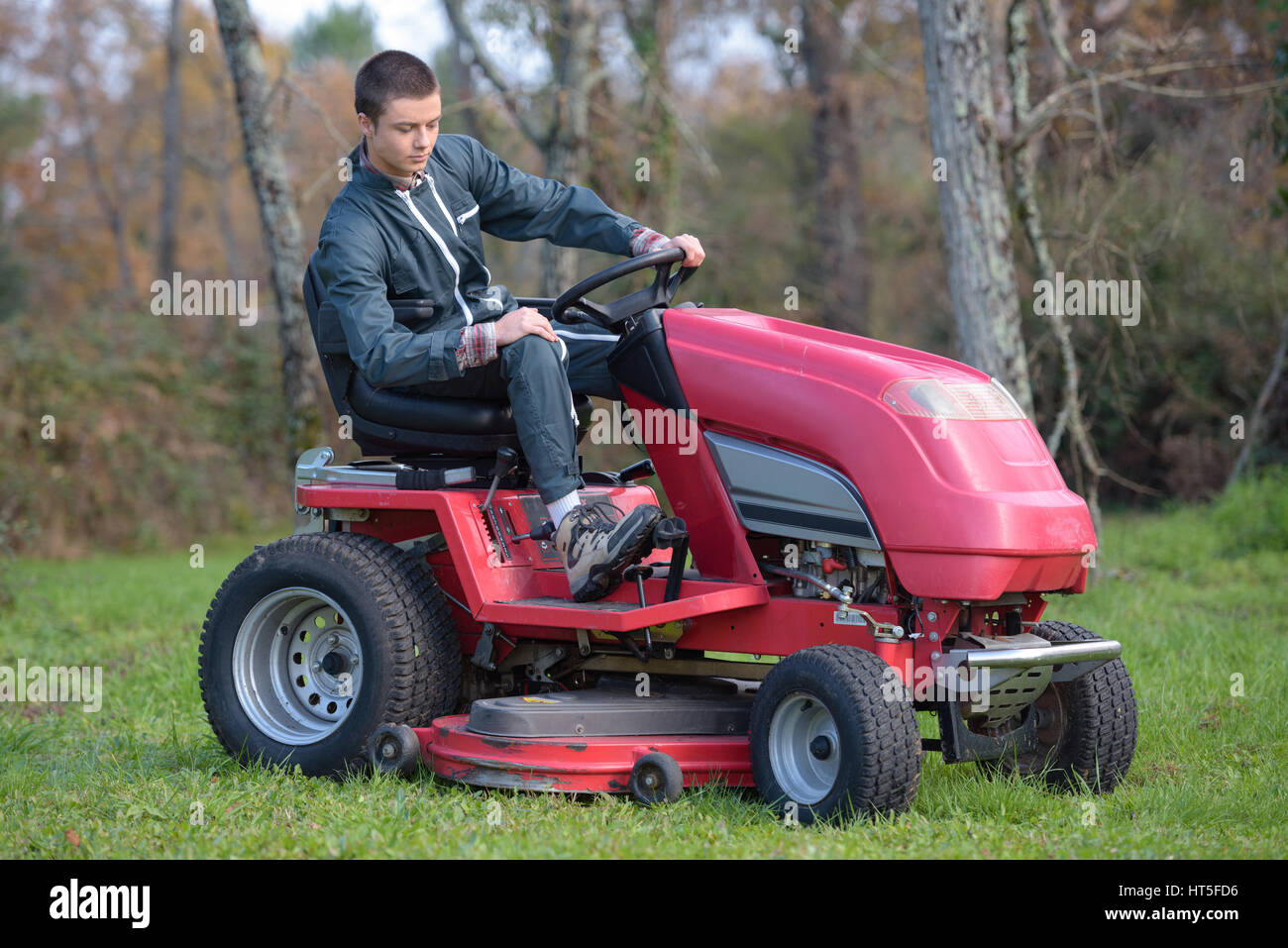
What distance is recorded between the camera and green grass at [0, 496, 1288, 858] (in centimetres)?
346

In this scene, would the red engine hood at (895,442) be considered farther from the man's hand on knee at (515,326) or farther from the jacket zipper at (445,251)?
the jacket zipper at (445,251)

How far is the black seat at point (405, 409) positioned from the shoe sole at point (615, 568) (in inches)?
21.9

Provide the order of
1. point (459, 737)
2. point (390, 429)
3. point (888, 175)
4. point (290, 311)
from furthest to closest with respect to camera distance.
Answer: point (888, 175), point (290, 311), point (390, 429), point (459, 737)

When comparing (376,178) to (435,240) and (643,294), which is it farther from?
(643,294)

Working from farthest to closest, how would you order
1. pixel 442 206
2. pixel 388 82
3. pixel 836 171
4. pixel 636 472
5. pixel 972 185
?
1. pixel 836 171
2. pixel 972 185
3. pixel 636 472
4. pixel 442 206
5. pixel 388 82

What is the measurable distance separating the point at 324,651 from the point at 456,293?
1.26 meters

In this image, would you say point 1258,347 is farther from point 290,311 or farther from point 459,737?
point 459,737

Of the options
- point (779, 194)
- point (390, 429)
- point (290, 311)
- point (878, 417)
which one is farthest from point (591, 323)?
point (779, 194)

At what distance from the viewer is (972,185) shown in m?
7.42

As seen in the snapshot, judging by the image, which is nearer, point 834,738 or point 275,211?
point 834,738

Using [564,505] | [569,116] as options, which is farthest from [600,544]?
[569,116]

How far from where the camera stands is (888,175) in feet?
86.4

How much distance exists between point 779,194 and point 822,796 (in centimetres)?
1964

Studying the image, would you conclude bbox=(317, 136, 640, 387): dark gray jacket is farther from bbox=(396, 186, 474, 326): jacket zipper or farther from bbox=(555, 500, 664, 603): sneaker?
bbox=(555, 500, 664, 603): sneaker
